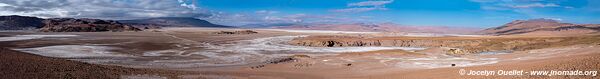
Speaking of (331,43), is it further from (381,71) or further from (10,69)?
(10,69)

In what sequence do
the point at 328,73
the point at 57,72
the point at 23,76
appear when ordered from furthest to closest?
the point at 328,73, the point at 57,72, the point at 23,76

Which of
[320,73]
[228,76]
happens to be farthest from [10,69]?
[320,73]

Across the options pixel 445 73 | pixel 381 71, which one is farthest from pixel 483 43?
pixel 445 73

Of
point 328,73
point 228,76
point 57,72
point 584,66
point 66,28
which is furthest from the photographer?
point 66,28

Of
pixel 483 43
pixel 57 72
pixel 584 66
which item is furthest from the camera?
pixel 483 43

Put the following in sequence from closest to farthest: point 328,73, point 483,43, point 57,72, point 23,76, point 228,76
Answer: point 23,76, point 57,72, point 228,76, point 328,73, point 483,43

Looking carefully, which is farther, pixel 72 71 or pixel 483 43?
pixel 483 43

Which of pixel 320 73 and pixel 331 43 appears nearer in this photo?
pixel 320 73

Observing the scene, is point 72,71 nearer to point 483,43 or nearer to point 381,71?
point 381,71
